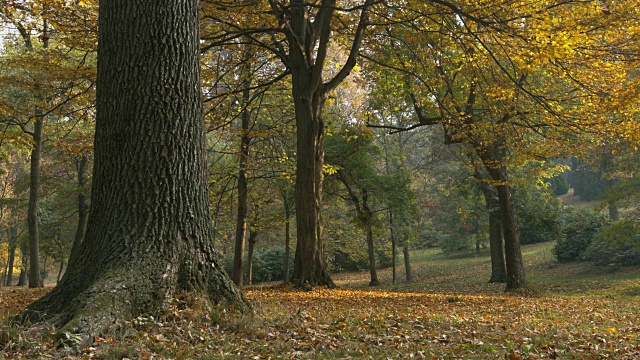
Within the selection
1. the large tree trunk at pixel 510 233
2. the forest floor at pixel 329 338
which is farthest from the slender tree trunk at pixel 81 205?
the large tree trunk at pixel 510 233

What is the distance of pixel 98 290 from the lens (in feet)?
13.6

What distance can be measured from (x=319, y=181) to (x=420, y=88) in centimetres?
502

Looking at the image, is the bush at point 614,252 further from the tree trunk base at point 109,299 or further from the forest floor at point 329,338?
the tree trunk base at point 109,299

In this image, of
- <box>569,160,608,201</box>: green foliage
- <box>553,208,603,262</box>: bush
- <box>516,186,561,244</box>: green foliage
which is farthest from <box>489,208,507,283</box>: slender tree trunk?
<box>569,160,608,201</box>: green foliage

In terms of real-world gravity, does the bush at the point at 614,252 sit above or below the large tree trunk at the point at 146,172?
below

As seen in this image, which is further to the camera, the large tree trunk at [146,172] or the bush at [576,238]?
the bush at [576,238]

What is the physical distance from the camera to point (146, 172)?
4.61m

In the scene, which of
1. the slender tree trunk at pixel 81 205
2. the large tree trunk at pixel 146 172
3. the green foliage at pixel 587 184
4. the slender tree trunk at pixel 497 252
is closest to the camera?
the large tree trunk at pixel 146 172

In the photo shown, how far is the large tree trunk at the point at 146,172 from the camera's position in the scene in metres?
Result: 4.43

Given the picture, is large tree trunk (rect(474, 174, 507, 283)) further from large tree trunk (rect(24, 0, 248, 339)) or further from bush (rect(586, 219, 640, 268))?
large tree trunk (rect(24, 0, 248, 339))

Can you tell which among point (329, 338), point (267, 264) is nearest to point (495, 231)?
point (267, 264)

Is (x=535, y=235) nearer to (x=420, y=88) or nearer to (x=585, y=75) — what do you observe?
(x=420, y=88)

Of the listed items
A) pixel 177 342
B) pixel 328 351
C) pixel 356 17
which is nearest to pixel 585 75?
pixel 356 17

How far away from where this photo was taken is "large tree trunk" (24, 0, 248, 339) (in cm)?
443
